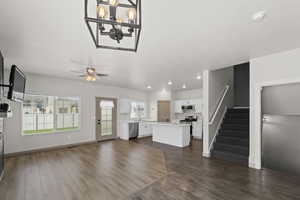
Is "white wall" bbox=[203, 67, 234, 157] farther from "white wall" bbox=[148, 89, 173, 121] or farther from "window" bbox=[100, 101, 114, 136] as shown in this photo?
"window" bbox=[100, 101, 114, 136]

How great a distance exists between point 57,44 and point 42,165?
3213 mm

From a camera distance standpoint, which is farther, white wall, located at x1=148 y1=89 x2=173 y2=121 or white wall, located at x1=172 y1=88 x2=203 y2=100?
white wall, located at x1=148 y1=89 x2=173 y2=121

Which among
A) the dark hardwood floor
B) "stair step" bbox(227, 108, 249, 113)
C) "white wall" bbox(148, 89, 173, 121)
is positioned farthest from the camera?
"white wall" bbox(148, 89, 173, 121)

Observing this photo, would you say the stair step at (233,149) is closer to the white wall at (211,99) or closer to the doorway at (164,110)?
the white wall at (211,99)

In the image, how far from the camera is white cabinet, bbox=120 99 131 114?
298 inches

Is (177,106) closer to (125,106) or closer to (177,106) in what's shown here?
(177,106)

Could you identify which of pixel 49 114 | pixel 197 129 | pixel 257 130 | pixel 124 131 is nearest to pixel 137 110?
pixel 124 131

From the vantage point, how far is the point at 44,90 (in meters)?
5.22

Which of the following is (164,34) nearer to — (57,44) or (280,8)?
(280,8)

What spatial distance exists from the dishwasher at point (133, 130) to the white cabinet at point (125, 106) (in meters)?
0.93

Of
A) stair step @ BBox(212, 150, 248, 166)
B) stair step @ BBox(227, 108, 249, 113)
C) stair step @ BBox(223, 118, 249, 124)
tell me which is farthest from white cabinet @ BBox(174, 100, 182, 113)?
stair step @ BBox(212, 150, 248, 166)

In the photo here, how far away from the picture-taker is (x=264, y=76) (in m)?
3.42

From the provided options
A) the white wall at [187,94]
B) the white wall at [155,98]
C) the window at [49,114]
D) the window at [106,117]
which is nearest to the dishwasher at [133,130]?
the window at [106,117]

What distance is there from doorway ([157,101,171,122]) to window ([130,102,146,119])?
964 millimetres
